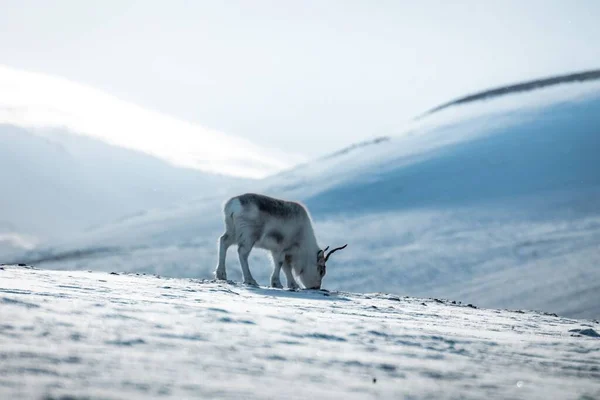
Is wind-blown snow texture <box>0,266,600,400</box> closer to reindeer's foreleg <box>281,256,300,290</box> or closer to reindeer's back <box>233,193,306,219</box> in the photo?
reindeer's back <box>233,193,306,219</box>

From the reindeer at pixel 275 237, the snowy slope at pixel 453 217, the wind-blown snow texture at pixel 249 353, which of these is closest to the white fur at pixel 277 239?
the reindeer at pixel 275 237

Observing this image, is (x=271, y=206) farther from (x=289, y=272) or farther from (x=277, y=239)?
(x=289, y=272)

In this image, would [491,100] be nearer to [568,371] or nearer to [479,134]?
[479,134]

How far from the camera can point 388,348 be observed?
5773 millimetres

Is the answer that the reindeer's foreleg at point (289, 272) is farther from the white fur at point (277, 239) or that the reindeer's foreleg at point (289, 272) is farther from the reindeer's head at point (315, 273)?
the reindeer's head at point (315, 273)

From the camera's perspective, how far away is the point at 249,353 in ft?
16.5

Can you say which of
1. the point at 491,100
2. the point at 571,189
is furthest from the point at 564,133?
the point at 491,100

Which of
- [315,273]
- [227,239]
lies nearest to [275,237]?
[227,239]

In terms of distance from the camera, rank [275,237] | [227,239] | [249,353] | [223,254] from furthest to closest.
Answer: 1. [275,237]
2. [227,239]
3. [223,254]
4. [249,353]

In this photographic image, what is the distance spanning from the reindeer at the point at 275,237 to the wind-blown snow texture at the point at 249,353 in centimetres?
481

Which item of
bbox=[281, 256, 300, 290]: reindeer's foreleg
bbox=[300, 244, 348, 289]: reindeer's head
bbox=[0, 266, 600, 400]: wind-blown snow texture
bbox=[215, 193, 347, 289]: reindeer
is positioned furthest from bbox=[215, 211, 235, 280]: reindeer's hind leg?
bbox=[0, 266, 600, 400]: wind-blown snow texture

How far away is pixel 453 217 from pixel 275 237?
20097 mm

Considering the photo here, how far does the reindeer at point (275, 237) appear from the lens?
1280 centimetres

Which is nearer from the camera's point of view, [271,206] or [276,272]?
[271,206]
